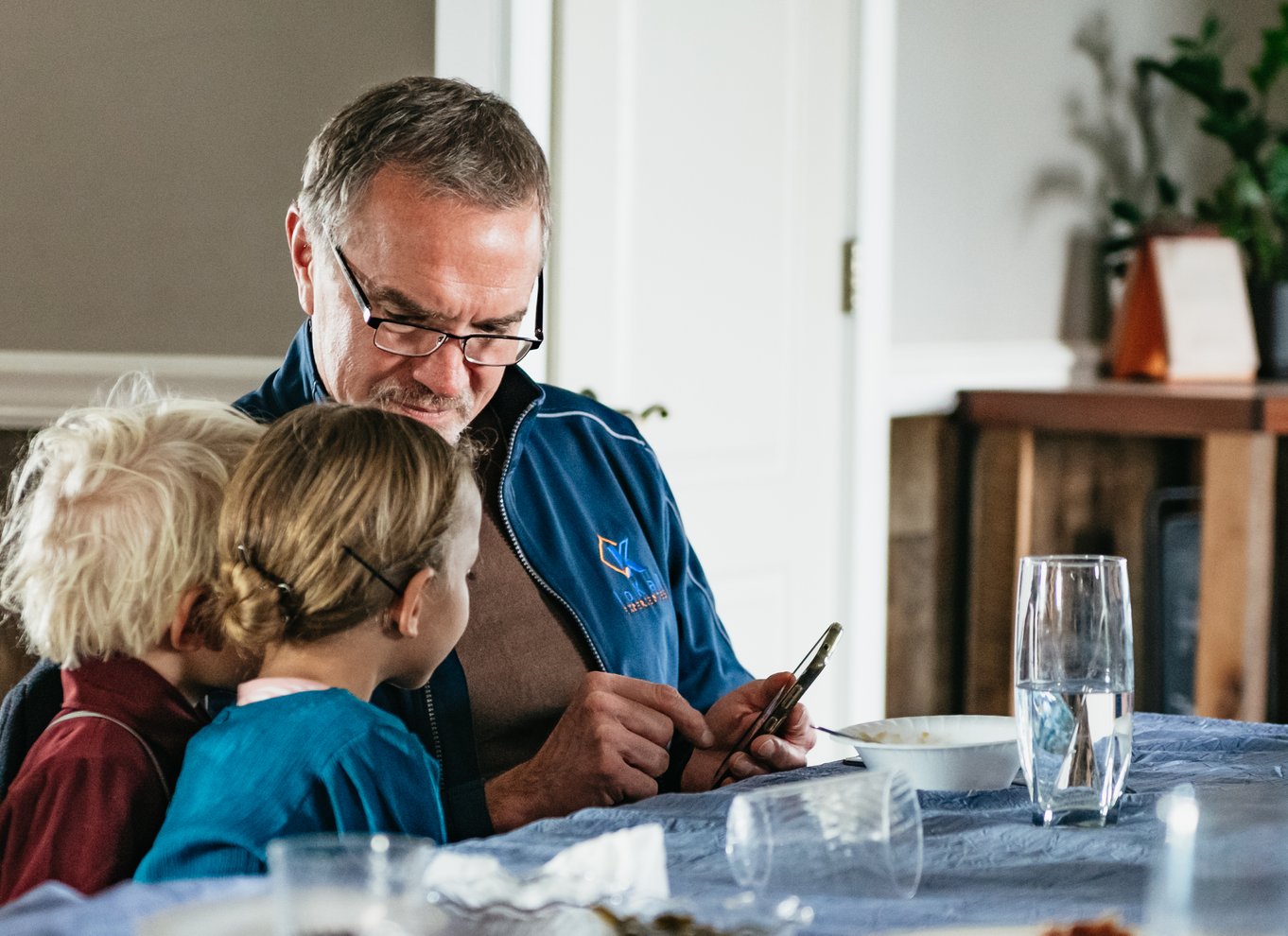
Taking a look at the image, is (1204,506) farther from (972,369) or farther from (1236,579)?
(972,369)

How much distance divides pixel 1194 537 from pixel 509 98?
7.57ft

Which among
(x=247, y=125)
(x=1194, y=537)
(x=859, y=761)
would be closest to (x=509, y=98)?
(x=247, y=125)

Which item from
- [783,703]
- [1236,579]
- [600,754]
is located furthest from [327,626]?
[1236,579]

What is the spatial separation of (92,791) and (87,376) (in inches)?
48.2

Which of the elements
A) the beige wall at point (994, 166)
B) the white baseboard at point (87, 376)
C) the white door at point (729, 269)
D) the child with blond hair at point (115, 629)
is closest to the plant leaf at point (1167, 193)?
the beige wall at point (994, 166)

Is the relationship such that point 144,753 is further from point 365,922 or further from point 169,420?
point 365,922

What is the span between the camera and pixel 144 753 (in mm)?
1194

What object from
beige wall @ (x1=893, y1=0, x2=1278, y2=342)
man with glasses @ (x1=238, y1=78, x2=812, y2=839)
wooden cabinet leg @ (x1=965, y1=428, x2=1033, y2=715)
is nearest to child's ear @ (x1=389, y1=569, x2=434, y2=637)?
man with glasses @ (x1=238, y1=78, x2=812, y2=839)

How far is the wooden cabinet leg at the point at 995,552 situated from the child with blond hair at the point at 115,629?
240cm

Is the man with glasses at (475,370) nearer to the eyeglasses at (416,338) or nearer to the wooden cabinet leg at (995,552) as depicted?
the eyeglasses at (416,338)

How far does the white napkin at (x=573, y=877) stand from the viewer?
0.76m

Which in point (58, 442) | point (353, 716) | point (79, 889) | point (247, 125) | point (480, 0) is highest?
point (480, 0)

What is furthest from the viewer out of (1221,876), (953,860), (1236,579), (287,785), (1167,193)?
(1167,193)

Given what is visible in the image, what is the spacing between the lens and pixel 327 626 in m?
1.20
